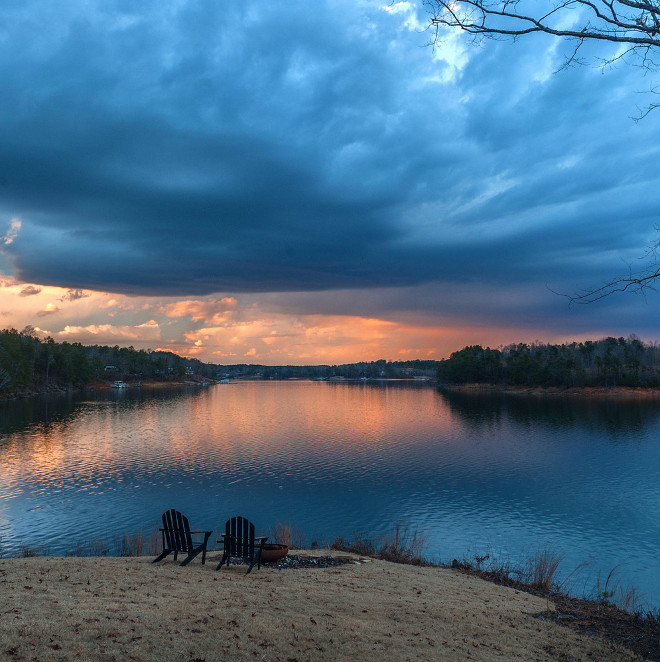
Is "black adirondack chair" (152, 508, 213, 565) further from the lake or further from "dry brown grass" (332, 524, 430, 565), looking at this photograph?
the lake

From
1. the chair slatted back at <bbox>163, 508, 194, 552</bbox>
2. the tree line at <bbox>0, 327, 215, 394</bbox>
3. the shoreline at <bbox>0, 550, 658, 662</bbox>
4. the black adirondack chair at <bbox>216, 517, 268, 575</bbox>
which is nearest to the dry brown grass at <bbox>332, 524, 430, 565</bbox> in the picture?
the shoreline at <bbox>0, 550, 658, 662</bbox>

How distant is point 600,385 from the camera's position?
14712cm

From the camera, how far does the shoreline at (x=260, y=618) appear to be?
7.81 metres

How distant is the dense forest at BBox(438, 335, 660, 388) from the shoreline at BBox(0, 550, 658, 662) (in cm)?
15311

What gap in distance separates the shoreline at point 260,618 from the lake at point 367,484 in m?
10.3

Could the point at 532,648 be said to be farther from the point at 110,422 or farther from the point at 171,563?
the point at 110,422

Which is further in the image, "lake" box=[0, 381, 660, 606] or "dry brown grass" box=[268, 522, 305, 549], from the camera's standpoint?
"lake" box=[0, 381, 660, 606]

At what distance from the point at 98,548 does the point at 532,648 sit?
20136 millimetres

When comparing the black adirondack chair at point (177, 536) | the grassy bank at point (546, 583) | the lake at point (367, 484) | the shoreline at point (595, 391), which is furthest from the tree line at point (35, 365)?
the shoreline at point (595, 391)

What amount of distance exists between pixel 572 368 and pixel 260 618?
16240 cm

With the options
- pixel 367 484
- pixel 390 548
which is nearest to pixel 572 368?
pixel 367 484

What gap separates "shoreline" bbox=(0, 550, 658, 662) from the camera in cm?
781

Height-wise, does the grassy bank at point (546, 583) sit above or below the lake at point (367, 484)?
above

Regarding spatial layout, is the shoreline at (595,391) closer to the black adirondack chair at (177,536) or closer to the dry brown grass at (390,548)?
the dry brown grass at (390,548)
